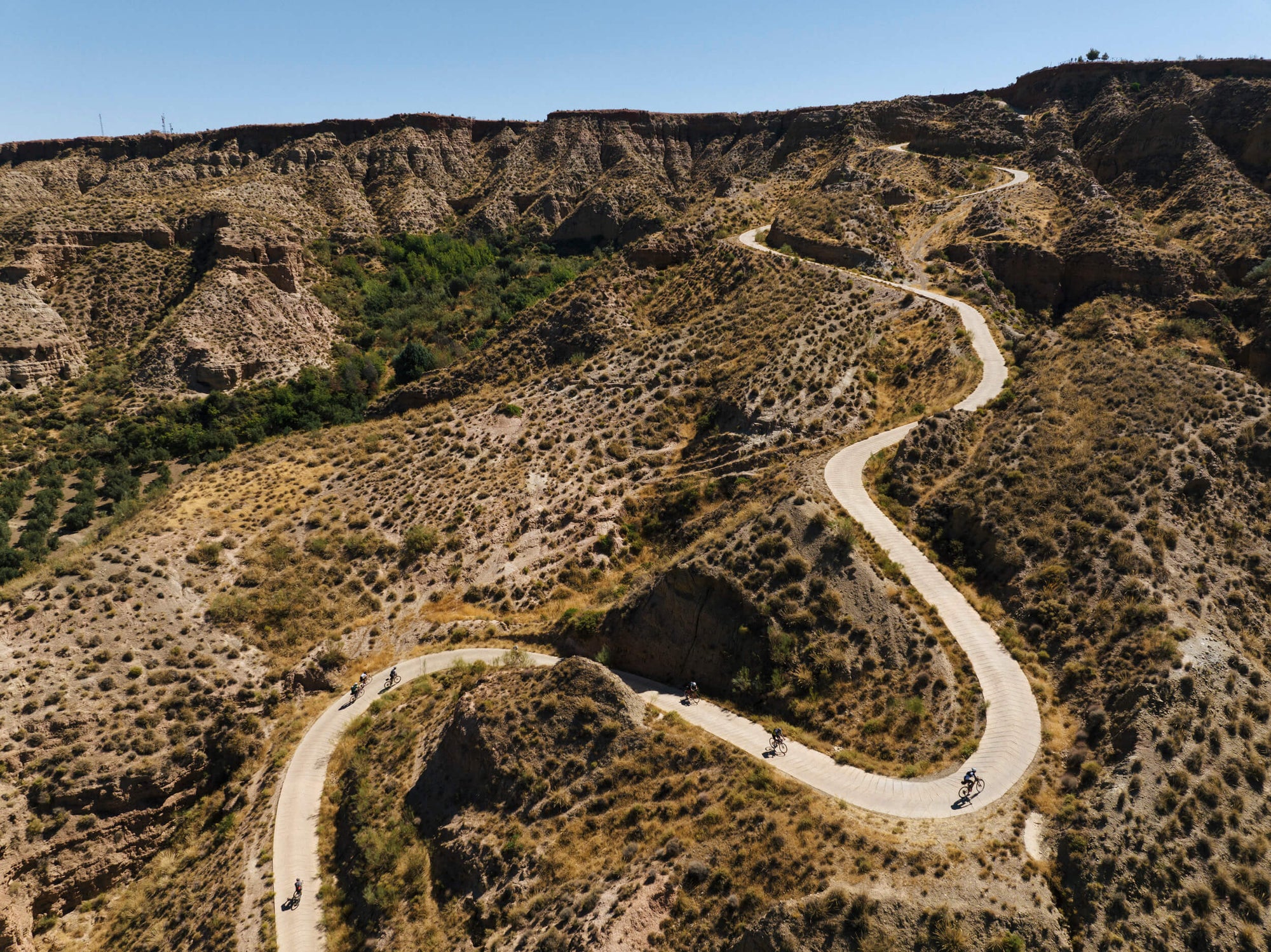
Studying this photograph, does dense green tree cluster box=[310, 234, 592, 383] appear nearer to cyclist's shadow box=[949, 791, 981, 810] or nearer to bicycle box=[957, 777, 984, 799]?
bicycle box=[957, 777, 984, 799]

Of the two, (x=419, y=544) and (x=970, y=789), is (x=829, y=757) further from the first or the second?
(x=419, y=544)

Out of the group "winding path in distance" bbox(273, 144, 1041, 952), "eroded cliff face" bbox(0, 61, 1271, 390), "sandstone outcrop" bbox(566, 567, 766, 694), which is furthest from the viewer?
"eroded cliff face" bbox(0, 61, 1271, 390)

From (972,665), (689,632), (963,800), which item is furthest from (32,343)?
(963,800)

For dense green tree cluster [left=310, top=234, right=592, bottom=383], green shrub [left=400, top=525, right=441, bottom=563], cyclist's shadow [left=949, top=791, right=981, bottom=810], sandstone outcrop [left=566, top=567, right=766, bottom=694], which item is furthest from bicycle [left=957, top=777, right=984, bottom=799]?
dense green tree cluster [left=310, top=234, right=592, bottom=383]

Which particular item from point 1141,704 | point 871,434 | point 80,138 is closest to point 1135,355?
point 871,434

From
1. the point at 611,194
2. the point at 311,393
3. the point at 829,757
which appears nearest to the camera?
the point at 829,757

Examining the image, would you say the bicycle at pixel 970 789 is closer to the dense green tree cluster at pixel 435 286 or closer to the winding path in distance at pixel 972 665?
the winding path in distance at pixel 972 665

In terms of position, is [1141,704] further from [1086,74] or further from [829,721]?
[1086,74]
